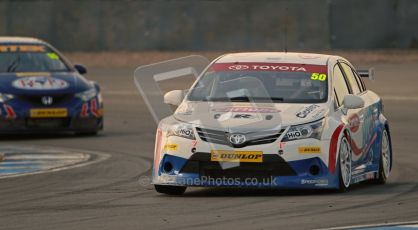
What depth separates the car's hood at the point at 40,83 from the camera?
66.3ft

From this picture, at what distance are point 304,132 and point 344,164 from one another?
58 centimetres

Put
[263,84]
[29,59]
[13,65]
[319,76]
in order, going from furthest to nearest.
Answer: [29,59]
[13,65]
[319,76]
[263,84]

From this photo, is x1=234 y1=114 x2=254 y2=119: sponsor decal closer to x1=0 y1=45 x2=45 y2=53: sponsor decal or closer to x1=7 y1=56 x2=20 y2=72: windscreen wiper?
x1=7 y1=56 x2=20 y2=72: windscreen wiper

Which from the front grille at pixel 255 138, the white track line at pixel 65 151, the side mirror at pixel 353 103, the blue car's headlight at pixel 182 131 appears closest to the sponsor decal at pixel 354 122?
the side mirror at pixel 353 103

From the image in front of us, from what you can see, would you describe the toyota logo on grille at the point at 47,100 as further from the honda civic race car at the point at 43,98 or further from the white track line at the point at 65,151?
the white track line at the point at 65,151

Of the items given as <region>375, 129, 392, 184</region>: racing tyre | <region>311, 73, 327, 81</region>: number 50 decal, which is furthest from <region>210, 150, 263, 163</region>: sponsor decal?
<region>375, 129, 392, 184</region>: racing tyre

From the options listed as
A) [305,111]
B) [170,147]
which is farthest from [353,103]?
[170,147]

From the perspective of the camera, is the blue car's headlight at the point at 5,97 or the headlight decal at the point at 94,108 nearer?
the blue car's headlight at the point at 5,97

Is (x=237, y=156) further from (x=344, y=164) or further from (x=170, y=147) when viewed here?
(x=344, y=164)

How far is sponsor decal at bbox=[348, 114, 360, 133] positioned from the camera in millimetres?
13102

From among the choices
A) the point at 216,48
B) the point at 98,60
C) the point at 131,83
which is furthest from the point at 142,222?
the point at 98,60

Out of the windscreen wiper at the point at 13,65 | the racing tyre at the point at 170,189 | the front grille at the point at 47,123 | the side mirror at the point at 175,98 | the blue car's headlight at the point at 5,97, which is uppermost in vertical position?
the side mirror at the point at 175,98

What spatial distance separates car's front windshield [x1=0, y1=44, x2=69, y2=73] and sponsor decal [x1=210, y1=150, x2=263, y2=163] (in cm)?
900

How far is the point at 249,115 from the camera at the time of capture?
12633 millimetres
